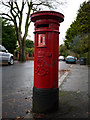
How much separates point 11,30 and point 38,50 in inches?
1196

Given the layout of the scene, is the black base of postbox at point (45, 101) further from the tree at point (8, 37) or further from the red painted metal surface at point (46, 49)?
the tree at point (8, 37)

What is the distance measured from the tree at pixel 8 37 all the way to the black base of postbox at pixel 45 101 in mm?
27383

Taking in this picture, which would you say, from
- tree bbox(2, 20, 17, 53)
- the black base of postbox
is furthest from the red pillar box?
tree bbox(2, 20, 17, 53)

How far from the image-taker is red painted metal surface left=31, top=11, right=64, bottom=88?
3129 millimetres

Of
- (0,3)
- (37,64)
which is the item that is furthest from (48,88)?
(0,3)

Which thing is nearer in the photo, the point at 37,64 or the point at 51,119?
the point at 51,119

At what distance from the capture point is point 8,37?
3080cm

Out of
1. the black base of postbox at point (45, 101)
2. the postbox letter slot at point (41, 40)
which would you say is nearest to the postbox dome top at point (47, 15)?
the postbox letter slot at point (41, 40)

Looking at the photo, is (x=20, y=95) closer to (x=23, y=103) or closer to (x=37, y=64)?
(x=23, y=103)

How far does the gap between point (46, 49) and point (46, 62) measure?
273mm

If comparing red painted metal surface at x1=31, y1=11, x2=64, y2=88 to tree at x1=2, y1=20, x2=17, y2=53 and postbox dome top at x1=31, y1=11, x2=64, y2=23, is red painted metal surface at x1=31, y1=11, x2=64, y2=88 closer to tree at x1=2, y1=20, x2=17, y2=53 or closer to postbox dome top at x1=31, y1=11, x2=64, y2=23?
postbox dome top at x1=31, y1=11, x2=64, y2=23

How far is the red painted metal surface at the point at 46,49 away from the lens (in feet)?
10.3

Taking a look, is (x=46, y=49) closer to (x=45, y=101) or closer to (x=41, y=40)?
(x=41, y=40)

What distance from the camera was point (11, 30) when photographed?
105 feet
